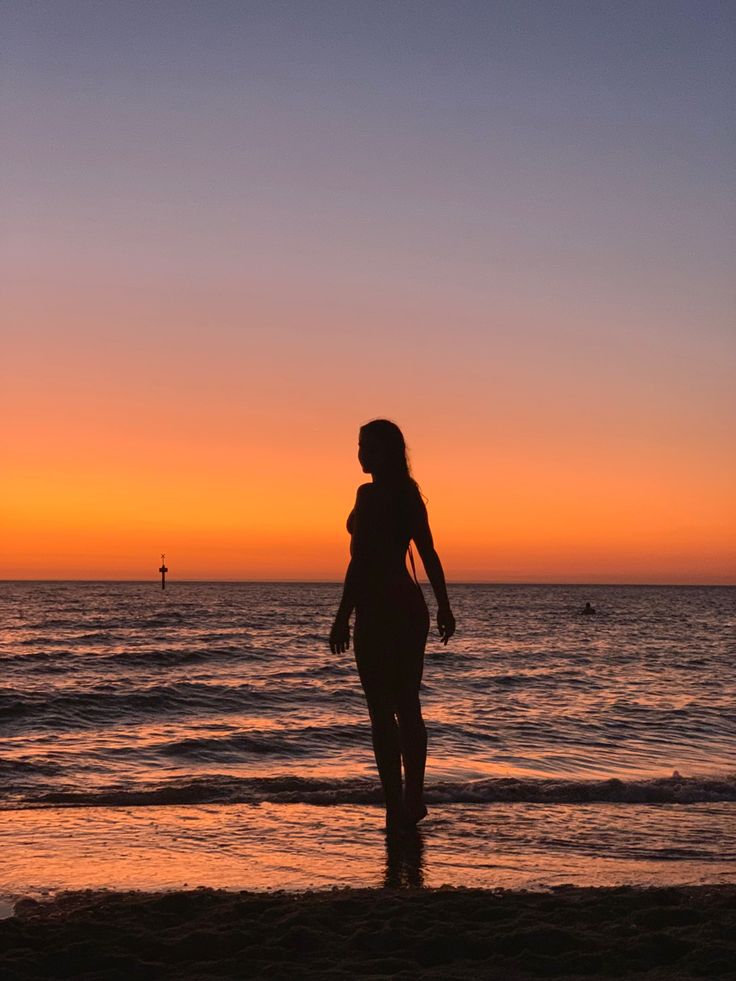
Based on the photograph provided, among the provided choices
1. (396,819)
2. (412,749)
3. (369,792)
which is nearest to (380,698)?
(412,749)

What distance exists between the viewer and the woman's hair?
5375mm

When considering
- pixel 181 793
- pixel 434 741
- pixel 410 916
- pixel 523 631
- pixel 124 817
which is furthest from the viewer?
pixel 523 631

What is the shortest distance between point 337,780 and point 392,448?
337cm

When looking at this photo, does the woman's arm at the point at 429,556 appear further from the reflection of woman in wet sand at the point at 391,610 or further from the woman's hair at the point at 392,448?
the woman's hair at the point at 392,448

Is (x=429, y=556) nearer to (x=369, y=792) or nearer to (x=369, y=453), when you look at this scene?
(x=369, y=453)

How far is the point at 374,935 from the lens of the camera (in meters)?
3.51

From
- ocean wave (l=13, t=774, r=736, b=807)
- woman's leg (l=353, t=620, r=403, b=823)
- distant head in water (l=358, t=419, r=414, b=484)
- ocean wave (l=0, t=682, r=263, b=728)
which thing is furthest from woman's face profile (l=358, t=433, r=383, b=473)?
ocean wave (l=0, t=682, r=263, b=728)

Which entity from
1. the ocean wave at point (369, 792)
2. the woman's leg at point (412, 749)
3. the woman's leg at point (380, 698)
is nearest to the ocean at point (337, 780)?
the ocean wave at point (369, 792)

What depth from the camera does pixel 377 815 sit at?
6367mm

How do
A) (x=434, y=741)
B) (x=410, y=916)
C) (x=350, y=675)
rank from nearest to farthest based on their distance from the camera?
(x=410, y=916) → (x=434, y=741) → (x=350, y=675)

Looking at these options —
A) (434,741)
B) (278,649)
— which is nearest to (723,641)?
(278,649)

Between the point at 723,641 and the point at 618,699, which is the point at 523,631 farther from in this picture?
the point at 618,699

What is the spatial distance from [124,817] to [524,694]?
394 inches

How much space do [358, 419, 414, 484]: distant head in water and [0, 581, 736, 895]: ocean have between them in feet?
6.47
